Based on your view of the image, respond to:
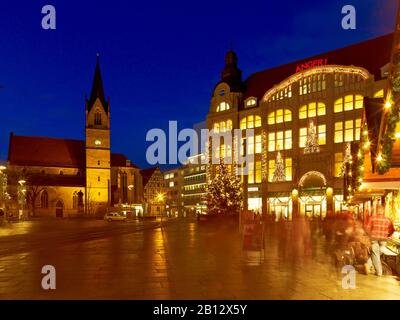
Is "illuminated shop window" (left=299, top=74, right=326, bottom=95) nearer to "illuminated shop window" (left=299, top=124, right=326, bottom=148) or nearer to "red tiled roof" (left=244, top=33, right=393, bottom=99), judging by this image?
"red tiled roof" (left=244, top=33, right=393, bottom=99)

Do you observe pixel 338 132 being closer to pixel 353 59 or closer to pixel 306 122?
pixel 306 122

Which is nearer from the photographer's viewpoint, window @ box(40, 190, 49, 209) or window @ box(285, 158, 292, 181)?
window @ box(285, 158, 292, 181)

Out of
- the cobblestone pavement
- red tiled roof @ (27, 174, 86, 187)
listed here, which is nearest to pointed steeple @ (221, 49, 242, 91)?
→ red tiled roof @ (27, 174, 86, 187)

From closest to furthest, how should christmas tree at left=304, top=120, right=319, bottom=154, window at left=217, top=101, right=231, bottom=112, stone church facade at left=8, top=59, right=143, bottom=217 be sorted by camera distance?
christmas tree at left=304, top=120, right=319, bottom=154
window at left=217, top=101, right=231, bottom=112
stone church facade at left=8, top=59, right=143, bottom=217

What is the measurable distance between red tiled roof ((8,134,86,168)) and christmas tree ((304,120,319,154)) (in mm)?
55309

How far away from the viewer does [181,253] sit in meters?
18.6

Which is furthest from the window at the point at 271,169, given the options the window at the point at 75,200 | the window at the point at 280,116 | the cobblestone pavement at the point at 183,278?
the cobblestone pavement at the point at 183,278

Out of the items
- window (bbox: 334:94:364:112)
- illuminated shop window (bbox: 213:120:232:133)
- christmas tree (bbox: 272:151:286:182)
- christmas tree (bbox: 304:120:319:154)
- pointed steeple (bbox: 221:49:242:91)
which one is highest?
pointed steeple (bbox: 221:49:242:91)

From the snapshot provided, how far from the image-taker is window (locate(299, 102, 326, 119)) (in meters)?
63.5

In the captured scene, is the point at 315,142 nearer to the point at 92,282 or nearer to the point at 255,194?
the point at 255,194

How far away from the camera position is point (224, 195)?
51.2 meters

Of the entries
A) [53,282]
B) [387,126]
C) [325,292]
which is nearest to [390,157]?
[387,126]

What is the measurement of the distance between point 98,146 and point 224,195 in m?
52.9

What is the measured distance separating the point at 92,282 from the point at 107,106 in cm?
9080
